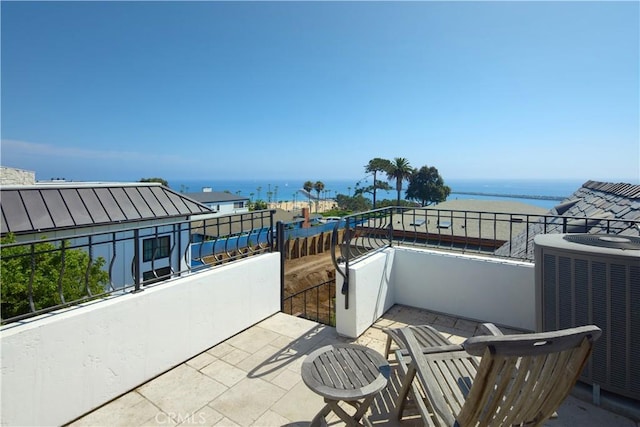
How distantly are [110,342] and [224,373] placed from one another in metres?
1.04

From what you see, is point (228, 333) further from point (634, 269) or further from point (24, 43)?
point (24, 43)

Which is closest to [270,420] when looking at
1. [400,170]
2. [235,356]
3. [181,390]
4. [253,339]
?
[181,390]

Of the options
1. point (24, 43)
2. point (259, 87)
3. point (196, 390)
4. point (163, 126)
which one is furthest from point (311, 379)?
point (163, 126)

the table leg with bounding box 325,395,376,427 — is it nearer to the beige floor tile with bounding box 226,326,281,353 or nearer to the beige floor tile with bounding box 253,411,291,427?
the beige floor tile with bounding box 253,411,291,427

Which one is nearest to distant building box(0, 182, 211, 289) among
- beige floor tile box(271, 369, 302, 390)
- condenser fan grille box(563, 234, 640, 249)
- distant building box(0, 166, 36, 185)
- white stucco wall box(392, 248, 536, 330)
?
beige floor tile box(271, 369, 302, 390)

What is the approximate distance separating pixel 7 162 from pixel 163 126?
116 feet

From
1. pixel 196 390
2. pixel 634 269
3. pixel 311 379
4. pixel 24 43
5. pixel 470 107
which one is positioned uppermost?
pixel 24 43

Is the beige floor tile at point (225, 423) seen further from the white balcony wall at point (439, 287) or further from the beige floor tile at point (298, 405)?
the white balcony wall at point (439, 287)

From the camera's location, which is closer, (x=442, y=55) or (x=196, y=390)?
(x=196, y=390)

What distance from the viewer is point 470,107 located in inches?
446

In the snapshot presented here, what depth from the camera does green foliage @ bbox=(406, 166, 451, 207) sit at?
39.9 metres

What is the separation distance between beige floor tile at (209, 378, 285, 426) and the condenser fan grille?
9.40ft

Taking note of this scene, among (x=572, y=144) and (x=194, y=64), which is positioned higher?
(x=194, y=64)

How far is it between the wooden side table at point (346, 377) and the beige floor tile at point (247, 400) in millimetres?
555
